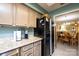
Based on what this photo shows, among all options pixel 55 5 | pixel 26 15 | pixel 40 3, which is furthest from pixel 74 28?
pixel 26 15

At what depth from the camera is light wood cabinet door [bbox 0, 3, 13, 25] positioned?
1428mm

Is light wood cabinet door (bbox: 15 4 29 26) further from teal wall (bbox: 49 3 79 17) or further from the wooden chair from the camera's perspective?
the wooden chair

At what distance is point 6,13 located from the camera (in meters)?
1.52

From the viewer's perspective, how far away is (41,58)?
1403mm

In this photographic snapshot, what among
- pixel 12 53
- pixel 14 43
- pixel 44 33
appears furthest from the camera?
pixel 44 33

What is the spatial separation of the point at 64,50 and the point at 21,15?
91 centimetres

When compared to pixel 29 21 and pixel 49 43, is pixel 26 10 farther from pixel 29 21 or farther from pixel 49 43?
pixel 49 43

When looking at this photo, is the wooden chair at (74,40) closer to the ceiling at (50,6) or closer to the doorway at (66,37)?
the doorway at (66,37)

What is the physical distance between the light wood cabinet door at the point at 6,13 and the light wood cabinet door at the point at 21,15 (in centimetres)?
15

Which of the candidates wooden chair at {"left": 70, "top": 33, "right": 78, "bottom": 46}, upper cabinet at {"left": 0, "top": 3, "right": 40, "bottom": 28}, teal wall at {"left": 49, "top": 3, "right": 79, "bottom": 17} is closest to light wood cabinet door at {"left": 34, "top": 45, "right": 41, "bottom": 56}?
upper cabinet at {"left": 0, "top": 3, "right": 40, "bottom": 28}

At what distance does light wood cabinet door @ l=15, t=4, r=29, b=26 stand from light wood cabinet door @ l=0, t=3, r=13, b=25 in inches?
5.9

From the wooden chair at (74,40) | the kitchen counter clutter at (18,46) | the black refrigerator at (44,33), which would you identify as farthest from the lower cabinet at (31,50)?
the wooden chair at (74,40)

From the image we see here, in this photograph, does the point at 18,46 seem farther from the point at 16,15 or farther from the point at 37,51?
the point at 16,15

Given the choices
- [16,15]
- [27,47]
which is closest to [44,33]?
[27,47]
